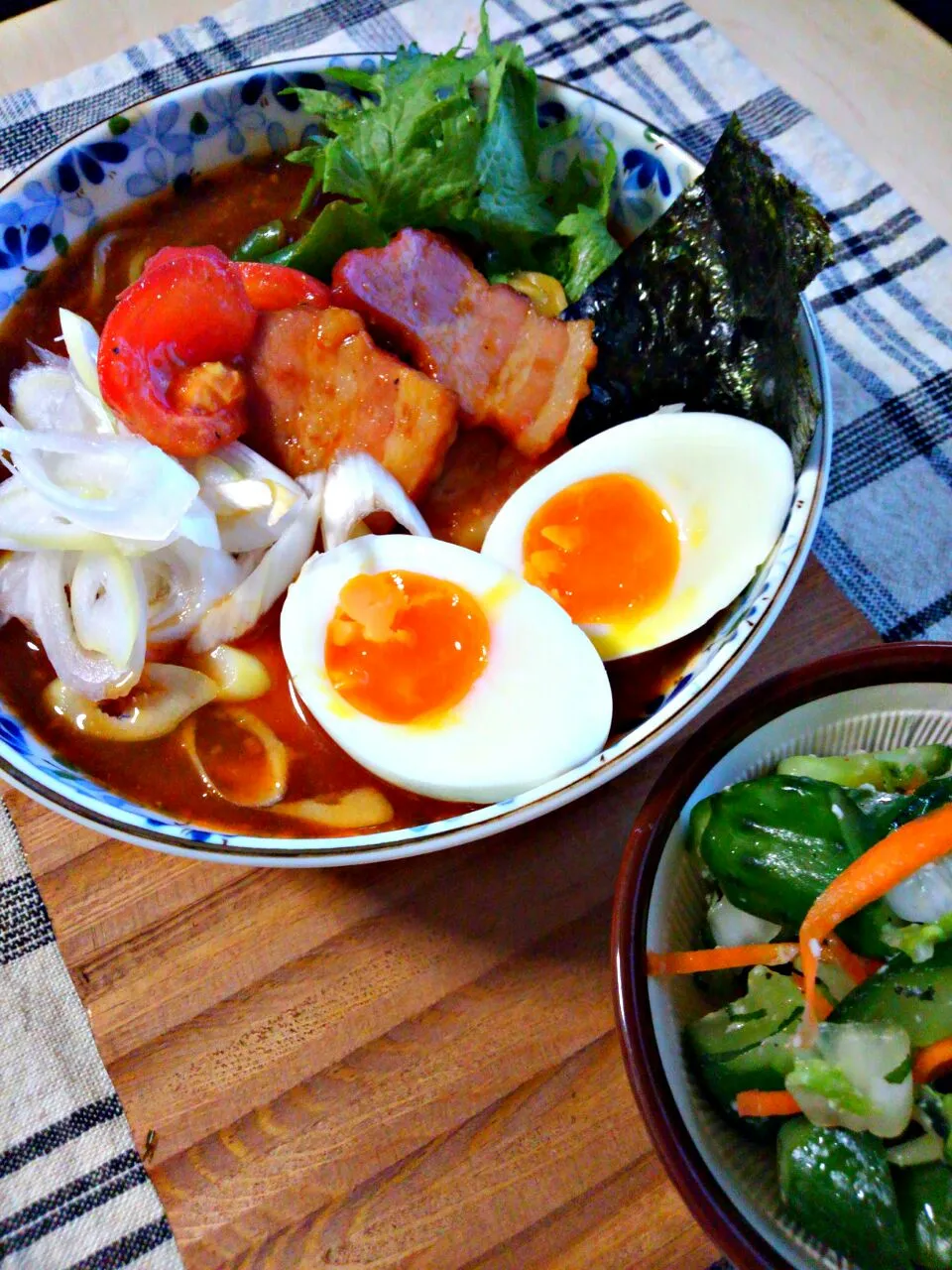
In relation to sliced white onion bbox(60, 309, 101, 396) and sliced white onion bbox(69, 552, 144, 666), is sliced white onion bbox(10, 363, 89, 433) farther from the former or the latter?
sliced white onion bbox(69, 552, 144, 666)

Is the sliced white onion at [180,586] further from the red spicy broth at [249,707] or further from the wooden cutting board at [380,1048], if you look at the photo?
the wooden cutting board at [380,1048]

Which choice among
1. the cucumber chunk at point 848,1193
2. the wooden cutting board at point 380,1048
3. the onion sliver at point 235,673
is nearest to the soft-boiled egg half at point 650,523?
the wooden cutting board at point 380,1048

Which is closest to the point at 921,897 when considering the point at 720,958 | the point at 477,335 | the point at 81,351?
the point at 720,958

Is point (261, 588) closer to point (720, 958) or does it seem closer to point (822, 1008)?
point (720, 958)

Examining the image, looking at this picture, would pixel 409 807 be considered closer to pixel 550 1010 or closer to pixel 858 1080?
pixel 550 1010

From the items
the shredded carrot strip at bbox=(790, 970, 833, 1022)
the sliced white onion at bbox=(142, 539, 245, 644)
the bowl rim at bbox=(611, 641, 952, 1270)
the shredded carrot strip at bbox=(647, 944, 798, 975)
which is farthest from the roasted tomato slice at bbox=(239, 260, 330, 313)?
the shredded carrot strip at bbox=(790, 970, 833, 1022)

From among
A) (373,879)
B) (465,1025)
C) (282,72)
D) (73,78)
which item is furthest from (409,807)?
(73,78)
